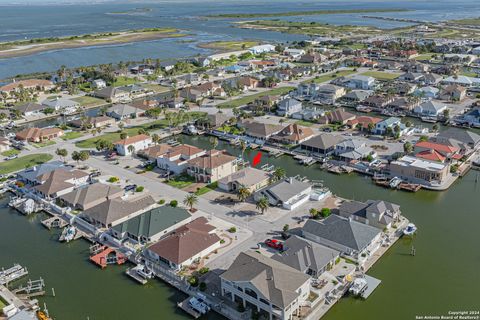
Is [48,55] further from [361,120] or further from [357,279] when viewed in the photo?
[357,279]

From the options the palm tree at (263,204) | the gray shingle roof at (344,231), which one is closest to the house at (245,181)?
the palm tree at (263,204)

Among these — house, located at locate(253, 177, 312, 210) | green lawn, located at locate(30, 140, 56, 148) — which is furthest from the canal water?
green lawn, located at locate(30, 140, 56, 148)

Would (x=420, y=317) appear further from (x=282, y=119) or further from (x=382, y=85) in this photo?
(x=382, y=85)

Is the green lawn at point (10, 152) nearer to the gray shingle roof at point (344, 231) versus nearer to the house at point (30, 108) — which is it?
the house at point (30, 108)

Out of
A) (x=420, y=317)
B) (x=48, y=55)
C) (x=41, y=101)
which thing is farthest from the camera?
(x=48, y=55)

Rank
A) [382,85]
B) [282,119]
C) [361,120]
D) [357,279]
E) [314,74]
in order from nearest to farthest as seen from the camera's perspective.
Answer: [357,279] < [361,120] < [282,119] < [382,85] < [314,74]

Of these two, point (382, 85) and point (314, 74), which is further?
point (314, 74)

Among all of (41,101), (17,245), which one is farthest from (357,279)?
(41,101)

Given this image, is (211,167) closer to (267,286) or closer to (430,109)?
(267,286)
